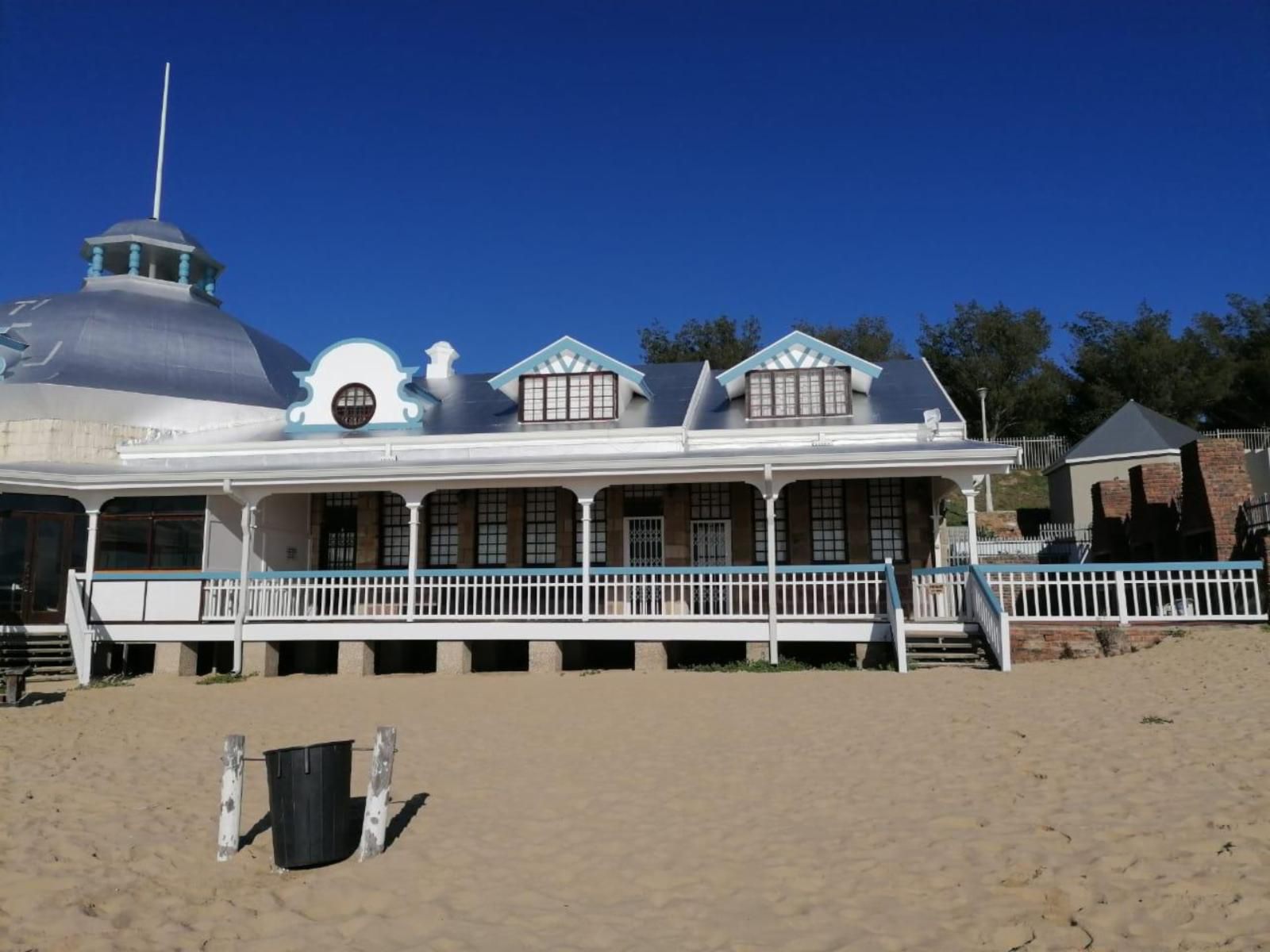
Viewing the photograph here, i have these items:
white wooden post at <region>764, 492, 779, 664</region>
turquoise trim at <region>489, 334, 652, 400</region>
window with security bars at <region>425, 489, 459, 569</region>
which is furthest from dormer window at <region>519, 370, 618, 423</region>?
white wooden post at <region>764, 492, 779, 664</region>

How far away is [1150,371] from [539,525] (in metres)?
41.2

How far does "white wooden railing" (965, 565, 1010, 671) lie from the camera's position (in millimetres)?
13047

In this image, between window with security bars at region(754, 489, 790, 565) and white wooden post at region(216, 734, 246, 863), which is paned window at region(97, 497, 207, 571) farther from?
white wooden post at region(216, 734, 246, 863)

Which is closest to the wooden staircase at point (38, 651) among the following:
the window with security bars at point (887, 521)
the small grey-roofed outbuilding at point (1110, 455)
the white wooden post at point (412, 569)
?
the white wooden post at point (412, 569)

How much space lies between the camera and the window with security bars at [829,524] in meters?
18.4

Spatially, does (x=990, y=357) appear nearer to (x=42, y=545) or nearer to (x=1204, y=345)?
(x=1204, y=345)

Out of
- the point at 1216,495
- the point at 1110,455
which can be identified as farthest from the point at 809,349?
the point at 1110,455

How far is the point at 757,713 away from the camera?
11.0m

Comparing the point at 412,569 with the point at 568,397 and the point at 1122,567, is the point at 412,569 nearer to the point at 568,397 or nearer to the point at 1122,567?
the point at 568,397

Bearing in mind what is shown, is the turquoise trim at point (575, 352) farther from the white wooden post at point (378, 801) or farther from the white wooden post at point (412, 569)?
the white wooden post at point (378, 801)

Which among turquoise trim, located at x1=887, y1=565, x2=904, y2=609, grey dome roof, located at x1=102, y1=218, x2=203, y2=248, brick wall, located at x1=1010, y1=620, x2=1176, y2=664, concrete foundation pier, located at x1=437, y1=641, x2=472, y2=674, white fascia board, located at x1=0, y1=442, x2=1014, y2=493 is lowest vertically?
concrete foundation pier, located at x1=437, y1=641, x2=472, y2=674

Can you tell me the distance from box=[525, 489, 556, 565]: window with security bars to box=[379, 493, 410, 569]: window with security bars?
2.58 m

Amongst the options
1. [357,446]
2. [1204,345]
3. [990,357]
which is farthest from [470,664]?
[1204,345]

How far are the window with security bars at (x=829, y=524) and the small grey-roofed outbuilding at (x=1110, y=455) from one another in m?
18.3
